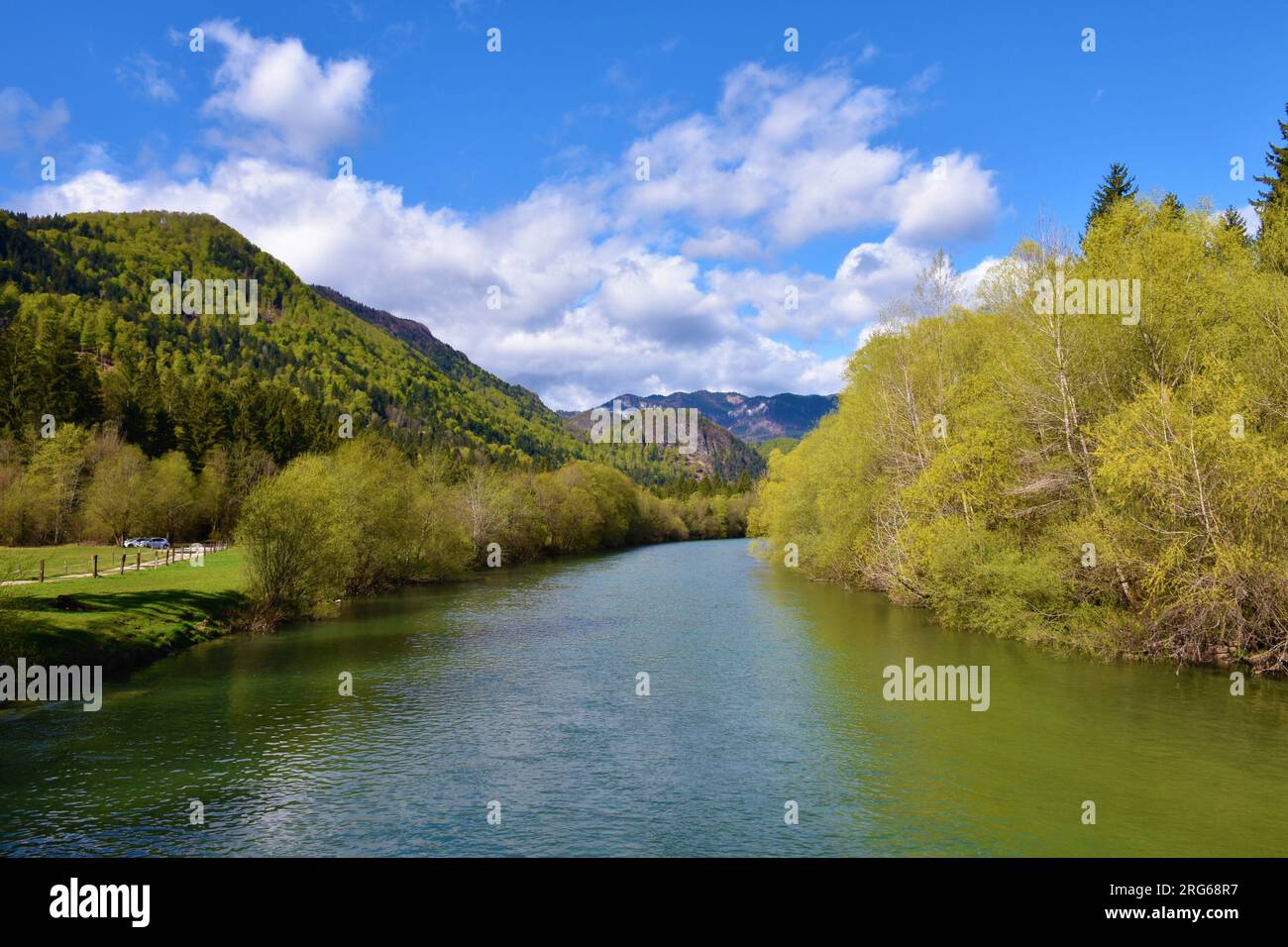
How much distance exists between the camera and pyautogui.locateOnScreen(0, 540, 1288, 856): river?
1511 centimetres

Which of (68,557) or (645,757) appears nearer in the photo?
(645,757)

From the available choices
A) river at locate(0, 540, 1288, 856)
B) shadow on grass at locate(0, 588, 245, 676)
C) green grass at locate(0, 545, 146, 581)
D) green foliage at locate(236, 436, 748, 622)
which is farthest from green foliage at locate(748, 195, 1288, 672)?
green grass at locate(0, 545, 146, 581)

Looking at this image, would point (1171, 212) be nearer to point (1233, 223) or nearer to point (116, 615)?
point (1233, 223)

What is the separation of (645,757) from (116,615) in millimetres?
28205

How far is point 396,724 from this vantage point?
23531 millimetres

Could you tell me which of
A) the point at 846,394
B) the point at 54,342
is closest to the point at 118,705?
the point at 846,394

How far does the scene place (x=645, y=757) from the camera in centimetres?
2020

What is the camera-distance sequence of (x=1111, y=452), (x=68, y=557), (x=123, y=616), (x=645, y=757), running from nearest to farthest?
(x=645, y=757)
(x=1111, y=452)
(x=123, y=616)
(x=68, y=557)

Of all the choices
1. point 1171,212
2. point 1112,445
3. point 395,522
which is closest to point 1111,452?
point 1112,445

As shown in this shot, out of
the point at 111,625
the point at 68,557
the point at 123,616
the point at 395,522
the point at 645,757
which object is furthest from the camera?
the point at 395,522

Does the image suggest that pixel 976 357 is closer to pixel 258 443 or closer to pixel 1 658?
pixel 1 658

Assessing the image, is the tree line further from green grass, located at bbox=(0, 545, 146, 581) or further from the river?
green grass, located at bbox=(0, 545, 146, 581)

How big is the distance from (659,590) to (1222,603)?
133 feet

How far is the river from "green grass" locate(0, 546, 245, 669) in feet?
6.02
